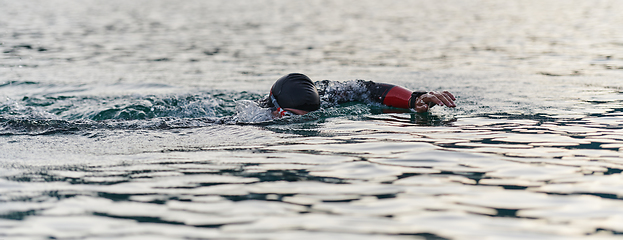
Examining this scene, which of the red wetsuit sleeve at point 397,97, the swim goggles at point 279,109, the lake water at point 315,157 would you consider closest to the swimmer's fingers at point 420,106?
the lake water at point 315,157

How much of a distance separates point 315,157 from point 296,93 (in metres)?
2.00

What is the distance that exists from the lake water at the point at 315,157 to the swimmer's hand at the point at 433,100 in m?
0.14

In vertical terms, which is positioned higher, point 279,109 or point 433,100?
point 433,100

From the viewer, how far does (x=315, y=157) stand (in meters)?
4.79

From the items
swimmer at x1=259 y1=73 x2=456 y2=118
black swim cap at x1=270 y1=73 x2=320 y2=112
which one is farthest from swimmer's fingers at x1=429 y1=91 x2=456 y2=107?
black swim cap at x1=270 y1=73 x2=320 y2=112

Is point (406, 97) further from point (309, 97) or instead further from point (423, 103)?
point (309, 97)

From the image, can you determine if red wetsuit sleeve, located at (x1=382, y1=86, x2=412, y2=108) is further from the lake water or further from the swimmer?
the lake water

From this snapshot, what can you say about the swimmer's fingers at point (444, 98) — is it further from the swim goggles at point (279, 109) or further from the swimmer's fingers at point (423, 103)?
the swim goggles at point (279, 109)

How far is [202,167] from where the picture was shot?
451 centimetres

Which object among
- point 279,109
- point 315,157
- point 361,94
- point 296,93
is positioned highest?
point 296,93

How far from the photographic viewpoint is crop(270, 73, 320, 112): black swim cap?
6.67 meters

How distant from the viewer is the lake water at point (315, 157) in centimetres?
328

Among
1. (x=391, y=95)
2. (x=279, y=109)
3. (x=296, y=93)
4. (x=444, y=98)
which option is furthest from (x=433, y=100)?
(x=279, y=109)

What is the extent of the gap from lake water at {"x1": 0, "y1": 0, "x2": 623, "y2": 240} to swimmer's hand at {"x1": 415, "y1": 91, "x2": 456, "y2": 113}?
14cm
